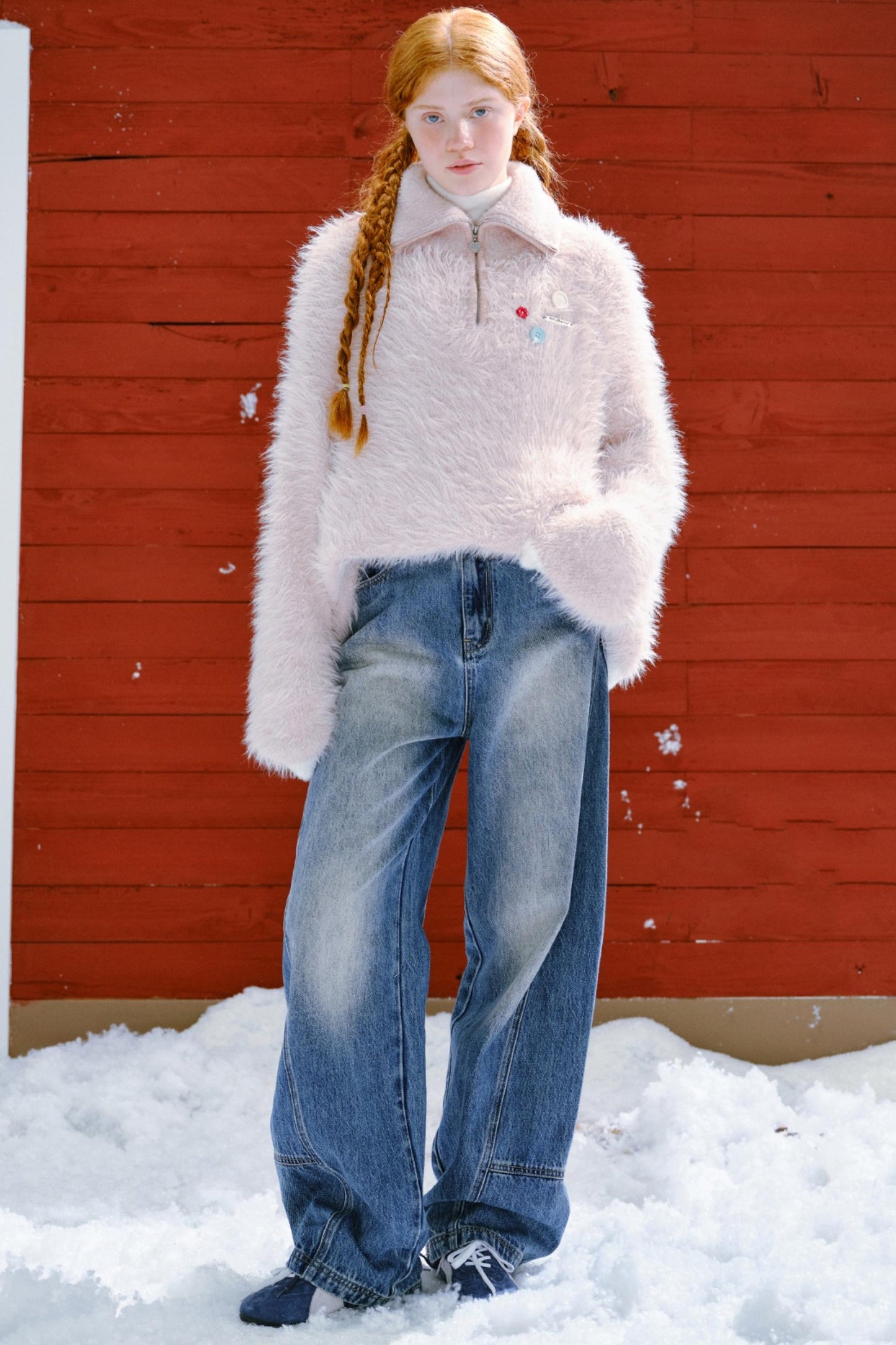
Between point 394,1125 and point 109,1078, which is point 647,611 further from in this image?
point 109,1078

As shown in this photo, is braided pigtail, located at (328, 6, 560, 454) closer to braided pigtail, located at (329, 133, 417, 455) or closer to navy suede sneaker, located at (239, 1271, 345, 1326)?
braided pigtail, located at (329, 133, 417, 455)

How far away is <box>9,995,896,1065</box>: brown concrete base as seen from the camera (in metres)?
2.62

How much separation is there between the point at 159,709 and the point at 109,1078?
2.68 ft

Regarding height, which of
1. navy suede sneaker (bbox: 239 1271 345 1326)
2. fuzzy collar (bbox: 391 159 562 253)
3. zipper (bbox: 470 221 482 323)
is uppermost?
fuzzy collar (bbox: 391 159 562 253)

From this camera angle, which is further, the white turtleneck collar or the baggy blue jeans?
the white turtleneck collar

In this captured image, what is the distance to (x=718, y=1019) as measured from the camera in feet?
8.72

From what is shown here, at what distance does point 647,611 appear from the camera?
1.61 m

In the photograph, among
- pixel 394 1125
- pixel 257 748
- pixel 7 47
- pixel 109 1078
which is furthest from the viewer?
pixel 7 47

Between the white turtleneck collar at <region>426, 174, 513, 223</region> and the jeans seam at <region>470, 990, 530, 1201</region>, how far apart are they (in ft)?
3.69

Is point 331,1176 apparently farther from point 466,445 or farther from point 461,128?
point 461,128

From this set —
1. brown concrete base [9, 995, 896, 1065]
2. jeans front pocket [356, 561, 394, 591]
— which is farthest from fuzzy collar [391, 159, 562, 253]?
brown concrete base [9, 995, 896, 1065]

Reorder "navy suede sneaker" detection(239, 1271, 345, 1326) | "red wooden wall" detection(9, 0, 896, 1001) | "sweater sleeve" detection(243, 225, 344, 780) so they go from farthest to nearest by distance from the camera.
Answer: "red wooden wall" detection(9, 0, 896, 1001) → "sweater sleeve" detection(243, 225, 344, 780) → "navy suede sneaker" detection(239, 1271, 345, 1326)

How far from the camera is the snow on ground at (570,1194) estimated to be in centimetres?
145

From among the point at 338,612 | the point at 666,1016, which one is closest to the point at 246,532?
the point at 338,612
